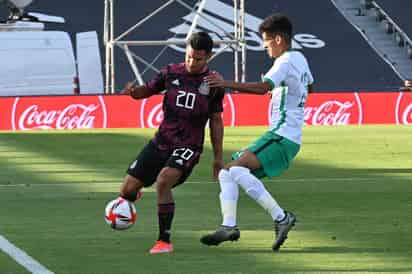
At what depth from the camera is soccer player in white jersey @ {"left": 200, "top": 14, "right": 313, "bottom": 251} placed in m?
11.2

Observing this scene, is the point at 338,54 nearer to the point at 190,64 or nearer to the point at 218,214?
the point at 218,214

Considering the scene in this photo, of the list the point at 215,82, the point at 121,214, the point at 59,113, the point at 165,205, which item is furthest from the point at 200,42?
the point at 59,113

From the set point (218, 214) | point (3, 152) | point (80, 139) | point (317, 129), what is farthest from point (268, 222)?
point (317, 129)

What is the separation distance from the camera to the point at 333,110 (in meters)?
34.0

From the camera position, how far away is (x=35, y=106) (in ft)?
107

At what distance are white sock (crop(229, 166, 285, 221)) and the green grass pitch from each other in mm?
330

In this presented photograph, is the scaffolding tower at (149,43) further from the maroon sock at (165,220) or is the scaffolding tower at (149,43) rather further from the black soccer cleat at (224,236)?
the black soccer cleat at (224,236)

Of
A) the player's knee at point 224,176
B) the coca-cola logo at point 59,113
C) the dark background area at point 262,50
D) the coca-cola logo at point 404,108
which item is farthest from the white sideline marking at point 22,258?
the dark background area at point 262,50

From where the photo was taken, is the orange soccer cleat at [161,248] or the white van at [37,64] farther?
the white van at [37,64]

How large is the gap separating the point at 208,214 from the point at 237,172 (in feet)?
10.7

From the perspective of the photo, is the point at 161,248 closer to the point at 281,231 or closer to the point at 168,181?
the point at 168,181

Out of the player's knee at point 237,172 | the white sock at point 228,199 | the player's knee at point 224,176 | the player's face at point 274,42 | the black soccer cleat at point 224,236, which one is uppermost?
the player's face at point 274,42

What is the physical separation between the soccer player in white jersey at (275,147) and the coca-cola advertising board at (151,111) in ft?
68.0

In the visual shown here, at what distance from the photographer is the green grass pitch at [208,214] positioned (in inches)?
420
